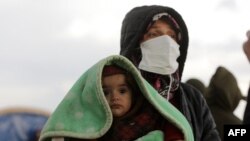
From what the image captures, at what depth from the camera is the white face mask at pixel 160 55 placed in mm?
2686

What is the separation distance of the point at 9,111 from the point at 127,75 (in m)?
0.47

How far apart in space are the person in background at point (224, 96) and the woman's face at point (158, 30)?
1484 mm

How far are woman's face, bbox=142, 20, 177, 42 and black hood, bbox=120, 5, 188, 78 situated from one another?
0.08ft

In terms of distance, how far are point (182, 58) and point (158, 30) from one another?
0.62 ft

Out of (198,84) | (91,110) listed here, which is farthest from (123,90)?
(198,84)

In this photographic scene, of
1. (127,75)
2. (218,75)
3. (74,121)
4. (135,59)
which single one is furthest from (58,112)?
(218,75)

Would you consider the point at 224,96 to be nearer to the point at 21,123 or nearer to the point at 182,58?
the point at 182,58

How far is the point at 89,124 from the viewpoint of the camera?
2.27 meters

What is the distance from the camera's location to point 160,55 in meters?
2.78

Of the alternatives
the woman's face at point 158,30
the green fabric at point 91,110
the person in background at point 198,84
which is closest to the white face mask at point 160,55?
the woman's face at point 158,30

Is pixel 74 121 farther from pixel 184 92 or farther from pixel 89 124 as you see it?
pixel 184 92

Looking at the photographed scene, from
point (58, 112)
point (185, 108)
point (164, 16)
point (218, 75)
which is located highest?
point (164, 16)

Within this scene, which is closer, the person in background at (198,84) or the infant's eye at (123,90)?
the infant's eye at (123,90)

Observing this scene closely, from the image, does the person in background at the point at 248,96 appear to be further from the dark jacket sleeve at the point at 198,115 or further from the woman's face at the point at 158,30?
the woman's face at the point at 158,30
